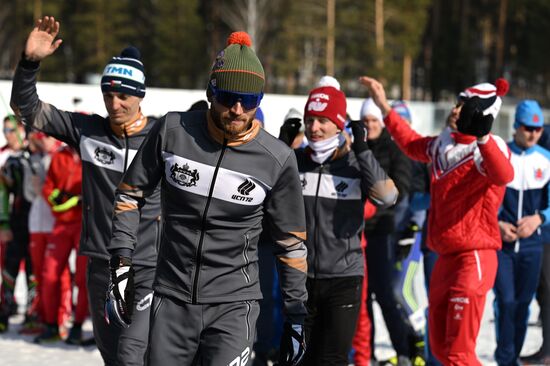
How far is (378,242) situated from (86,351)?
263cm

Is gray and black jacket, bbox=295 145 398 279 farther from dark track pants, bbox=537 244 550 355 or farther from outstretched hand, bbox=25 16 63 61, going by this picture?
dark track pants, bbox=537 244 550 355

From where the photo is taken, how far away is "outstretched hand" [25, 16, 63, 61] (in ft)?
17.9

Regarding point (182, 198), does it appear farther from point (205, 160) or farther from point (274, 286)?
point (274, 286)

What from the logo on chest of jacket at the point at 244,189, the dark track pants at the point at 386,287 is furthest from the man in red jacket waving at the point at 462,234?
the logo on chest of jacket at the point at 244,189

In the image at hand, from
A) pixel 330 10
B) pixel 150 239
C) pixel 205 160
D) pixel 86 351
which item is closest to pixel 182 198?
pixel 205 160

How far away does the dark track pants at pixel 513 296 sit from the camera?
6918 millimetres

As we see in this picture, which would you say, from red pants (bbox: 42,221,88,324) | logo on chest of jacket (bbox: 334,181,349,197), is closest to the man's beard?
logo on chest of jacket (bbox: 334,181,349,197)

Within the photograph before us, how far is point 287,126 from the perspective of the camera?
20.4 feet

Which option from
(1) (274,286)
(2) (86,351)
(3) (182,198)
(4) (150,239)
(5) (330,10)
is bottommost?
(2) (86,351)

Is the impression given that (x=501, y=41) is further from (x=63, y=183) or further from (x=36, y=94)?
(x=36, y=94)

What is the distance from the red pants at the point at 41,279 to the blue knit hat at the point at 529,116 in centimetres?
408

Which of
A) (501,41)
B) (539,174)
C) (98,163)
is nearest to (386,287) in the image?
(539,174)

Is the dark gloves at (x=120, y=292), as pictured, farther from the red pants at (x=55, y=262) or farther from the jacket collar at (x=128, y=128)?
the red pants at (x=55, y=262)

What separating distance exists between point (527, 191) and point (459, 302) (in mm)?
1598
